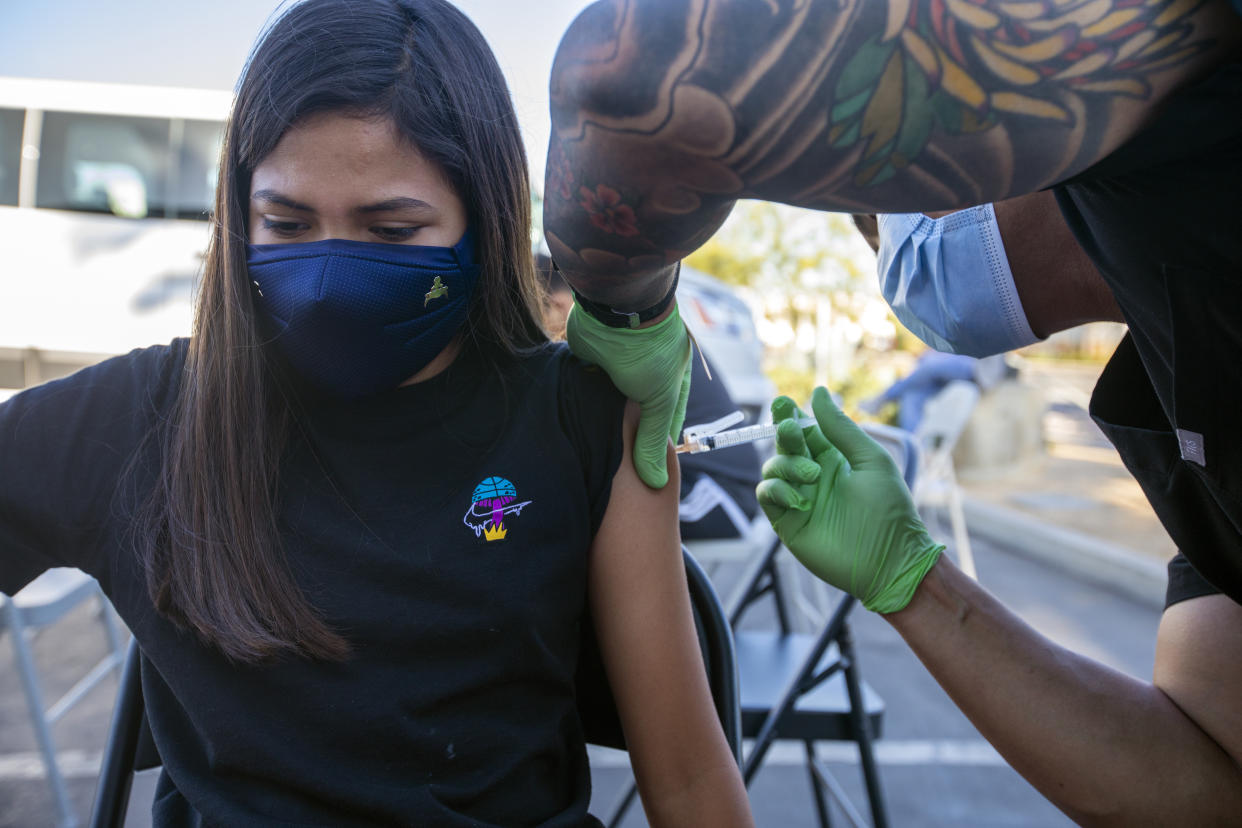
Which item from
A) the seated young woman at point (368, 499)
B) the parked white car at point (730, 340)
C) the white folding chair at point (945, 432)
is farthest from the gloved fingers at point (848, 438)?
the white folding chair at point (945, 432)

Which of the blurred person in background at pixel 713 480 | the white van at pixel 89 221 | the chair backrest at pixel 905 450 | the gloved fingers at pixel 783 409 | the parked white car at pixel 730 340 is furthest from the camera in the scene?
the white van at pixel 89 221

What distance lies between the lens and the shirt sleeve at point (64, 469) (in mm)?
1116

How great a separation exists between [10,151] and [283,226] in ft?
23.0

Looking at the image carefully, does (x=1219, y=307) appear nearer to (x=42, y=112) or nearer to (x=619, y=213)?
(x=619, y=213)

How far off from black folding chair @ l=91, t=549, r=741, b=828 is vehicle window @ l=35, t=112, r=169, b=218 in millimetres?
6412

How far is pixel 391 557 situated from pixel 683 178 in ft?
2.25

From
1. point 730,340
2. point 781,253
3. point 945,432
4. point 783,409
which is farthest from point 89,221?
point 781,253

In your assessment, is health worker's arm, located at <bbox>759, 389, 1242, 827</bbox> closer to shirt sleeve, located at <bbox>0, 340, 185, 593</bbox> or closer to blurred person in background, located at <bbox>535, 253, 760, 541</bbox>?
shirt sleeve, located at <bbox>0, 340, 185, 593</bbox>

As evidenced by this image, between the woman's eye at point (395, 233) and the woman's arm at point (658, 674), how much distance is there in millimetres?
457

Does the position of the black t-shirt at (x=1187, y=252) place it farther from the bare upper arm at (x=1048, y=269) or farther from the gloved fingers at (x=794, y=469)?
the gloved fingers at (x=794, y=469)

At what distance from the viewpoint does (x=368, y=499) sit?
117 cm

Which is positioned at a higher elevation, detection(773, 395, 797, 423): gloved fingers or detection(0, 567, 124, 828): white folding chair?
detection(773, 395, 797, 423): gloved fingers

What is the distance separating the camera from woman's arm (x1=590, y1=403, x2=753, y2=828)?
1.23m

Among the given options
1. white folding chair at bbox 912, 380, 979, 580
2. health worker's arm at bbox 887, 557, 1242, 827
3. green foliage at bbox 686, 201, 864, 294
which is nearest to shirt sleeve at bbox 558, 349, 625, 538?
health worker's arm at bbox 887, 557, 1242, 827
